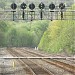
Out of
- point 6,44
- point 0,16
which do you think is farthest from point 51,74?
point 6,44

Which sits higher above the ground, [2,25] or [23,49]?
[2,25]

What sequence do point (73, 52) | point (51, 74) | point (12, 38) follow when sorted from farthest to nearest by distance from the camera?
point (12, 38), point (73, 52), point (51, 74)

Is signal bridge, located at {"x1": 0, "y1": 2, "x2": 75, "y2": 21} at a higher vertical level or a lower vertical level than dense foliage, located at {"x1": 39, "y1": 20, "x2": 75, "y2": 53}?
higher

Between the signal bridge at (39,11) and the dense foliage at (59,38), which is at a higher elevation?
the signal bridge at (39,11)

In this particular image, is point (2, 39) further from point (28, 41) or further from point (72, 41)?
point (72, 41)

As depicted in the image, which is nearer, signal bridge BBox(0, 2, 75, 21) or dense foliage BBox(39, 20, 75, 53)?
signal bridge BBox(0, 2, 75, 21)

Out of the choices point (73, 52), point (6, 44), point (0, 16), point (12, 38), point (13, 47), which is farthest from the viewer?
point (13, 47)

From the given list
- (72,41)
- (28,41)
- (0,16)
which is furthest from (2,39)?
(0,16)

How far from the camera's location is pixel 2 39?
62.6 meters

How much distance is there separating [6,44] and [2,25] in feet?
18.4

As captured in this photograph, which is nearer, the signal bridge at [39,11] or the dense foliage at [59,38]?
the signal bridge at [39,11]

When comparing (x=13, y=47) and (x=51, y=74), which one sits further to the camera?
(x=13, y=47)

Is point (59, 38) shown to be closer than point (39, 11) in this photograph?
No

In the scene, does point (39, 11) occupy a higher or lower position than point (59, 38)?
higher
